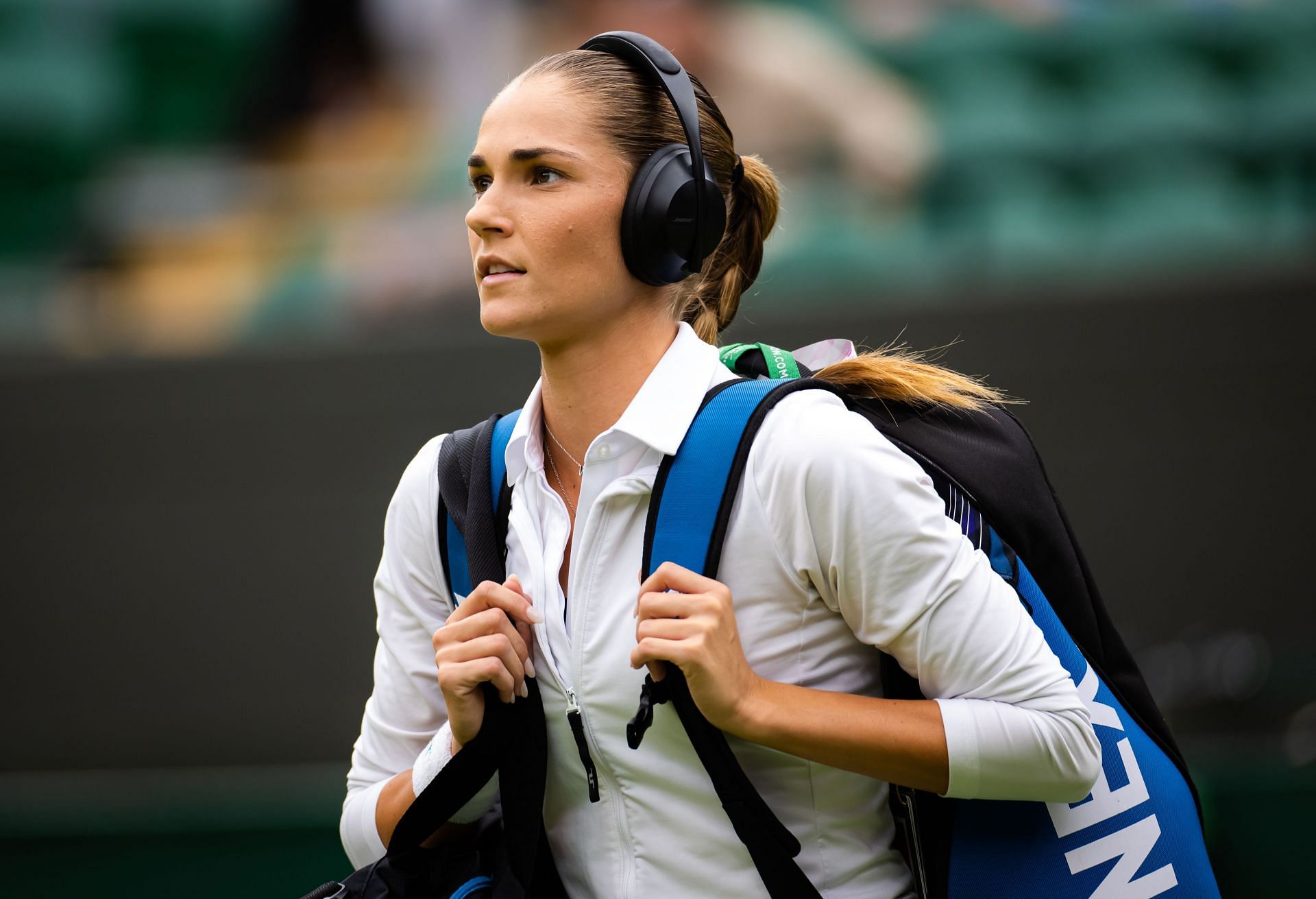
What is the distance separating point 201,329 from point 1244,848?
380cm

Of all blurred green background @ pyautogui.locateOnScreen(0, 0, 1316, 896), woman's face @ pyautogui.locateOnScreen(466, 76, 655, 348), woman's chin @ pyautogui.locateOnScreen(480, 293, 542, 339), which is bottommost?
blurred green background @ pyautogui.locateOnScreen(0, 0, 1316, 896)

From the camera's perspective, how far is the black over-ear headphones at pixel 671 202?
1.45 metres

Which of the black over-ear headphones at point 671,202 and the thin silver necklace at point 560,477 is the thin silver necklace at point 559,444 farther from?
the black over-ear headphones at point 671,202

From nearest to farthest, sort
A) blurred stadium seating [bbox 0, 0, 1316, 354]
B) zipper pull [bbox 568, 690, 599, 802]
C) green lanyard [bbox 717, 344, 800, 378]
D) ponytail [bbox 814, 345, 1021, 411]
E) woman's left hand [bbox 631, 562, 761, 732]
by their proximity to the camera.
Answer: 1. woman's left hand [bbox 631, 562, 761, 732]
2. zipper pull [bbox 568, 690, 599, 802]
3. ponytail [bbox 814, 345, 1021, 411]
4. green lanyard [bbox 717, 344, 800, 378]
5. blurred stadium seating [bbox 0, 0, 1316, 354]

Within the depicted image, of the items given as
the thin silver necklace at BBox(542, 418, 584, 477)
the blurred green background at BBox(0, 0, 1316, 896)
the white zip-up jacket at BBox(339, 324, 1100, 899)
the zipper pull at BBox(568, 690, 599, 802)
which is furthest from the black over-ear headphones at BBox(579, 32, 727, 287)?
the blurred green background at BBox(0, 0, 1316, 896)

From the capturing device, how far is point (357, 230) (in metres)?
4.97

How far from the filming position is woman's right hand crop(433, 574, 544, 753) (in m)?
1.35

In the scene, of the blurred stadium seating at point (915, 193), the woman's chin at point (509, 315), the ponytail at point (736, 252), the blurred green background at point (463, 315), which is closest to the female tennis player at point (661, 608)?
the woman's chin at point (509, 315)

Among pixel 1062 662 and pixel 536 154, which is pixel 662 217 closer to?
pixel 536 154

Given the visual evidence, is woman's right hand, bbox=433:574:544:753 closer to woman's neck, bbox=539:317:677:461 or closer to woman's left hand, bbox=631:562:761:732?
woman's left hand, bbox=631:562:761:732

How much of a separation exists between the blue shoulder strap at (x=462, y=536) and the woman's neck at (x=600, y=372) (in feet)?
0.22

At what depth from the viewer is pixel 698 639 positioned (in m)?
1.26

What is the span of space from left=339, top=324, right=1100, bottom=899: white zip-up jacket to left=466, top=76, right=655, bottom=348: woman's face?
0.40 feet

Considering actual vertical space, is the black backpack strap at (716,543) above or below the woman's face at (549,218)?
below
